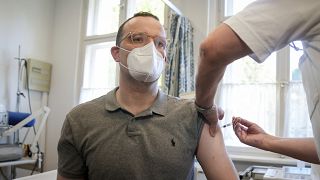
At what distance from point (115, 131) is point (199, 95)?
1.42 feet

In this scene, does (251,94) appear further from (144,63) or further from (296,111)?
(144,63)

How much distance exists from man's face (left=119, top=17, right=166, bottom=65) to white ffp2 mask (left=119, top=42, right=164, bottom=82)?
0.08ft

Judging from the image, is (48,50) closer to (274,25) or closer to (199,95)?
(199,95)

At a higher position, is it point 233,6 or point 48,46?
point 233,6

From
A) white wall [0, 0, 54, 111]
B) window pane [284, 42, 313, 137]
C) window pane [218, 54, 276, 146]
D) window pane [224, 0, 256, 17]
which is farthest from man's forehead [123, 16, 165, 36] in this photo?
white wall [0, 0, 54, 111]

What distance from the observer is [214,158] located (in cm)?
120

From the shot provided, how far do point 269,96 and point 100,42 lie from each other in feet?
8.11

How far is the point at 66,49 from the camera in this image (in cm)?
448

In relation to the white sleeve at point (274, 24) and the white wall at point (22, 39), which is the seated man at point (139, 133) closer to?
the white sleeve at point (274, 24)

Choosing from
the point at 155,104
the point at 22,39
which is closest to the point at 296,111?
the point at 155,104

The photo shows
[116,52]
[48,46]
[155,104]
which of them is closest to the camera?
[155,104]

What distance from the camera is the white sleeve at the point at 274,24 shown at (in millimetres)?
551

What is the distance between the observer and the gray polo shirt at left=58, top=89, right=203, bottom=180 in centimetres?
110

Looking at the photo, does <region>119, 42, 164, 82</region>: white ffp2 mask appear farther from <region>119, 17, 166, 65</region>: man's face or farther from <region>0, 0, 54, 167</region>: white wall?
<region>0, 0, 54, 167</region>: white wall
